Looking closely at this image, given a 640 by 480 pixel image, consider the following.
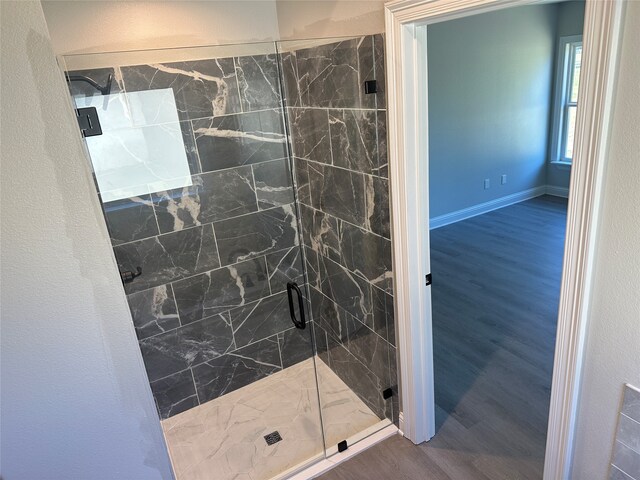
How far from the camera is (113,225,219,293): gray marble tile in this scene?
248 centimetres

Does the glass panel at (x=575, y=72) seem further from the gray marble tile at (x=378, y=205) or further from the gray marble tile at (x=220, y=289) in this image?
the gray marble tile at (x=220, y=289)

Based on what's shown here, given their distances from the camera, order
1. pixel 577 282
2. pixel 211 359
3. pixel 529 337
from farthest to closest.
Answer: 1. pixel 529 337
2. pixel 211 359
3. pixel 577 282

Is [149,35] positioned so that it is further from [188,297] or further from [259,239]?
[188,297]

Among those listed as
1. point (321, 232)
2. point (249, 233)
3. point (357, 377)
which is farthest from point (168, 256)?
point (357, 377)

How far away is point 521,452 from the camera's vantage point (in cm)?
236

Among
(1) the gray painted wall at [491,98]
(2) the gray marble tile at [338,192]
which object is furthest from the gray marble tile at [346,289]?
(1) the gray painted wall at [491,98]

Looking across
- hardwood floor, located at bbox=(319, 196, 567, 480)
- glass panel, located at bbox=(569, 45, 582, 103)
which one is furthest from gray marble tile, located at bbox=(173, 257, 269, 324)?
glass panel, located at bbox=(569, 45, 582, 103)

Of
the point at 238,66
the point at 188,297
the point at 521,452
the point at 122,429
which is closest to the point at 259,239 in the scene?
the point at 188,297

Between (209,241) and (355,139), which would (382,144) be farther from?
(209,241)

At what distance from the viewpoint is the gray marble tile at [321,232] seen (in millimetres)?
2598

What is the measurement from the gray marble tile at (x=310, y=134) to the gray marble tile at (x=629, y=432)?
1.65 metres

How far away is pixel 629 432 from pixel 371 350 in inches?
53.1

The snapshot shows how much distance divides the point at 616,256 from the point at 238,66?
2.04m

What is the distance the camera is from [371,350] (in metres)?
2.60
